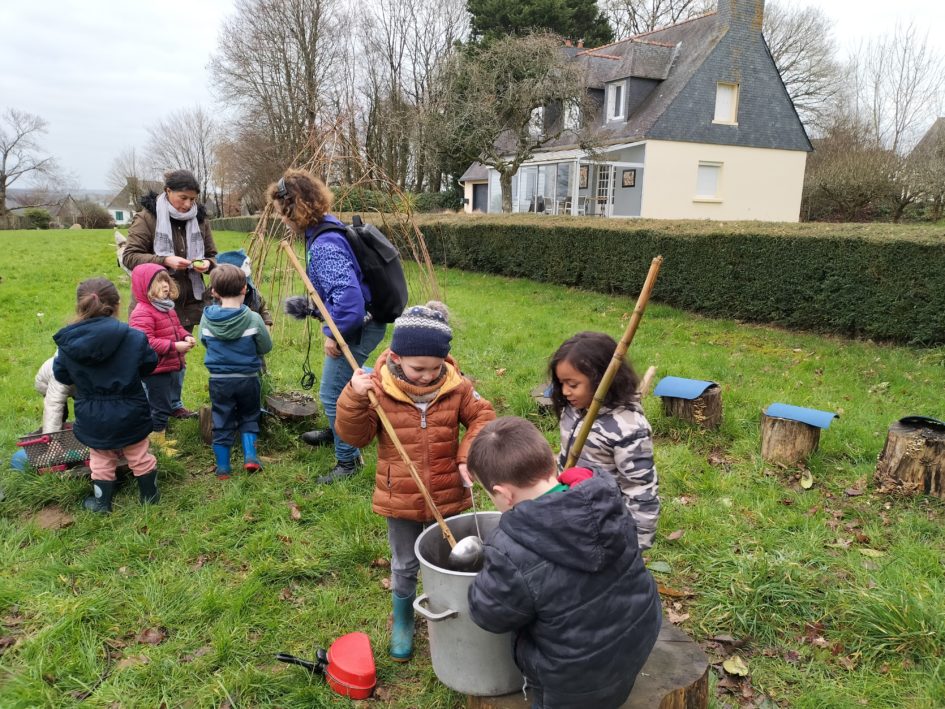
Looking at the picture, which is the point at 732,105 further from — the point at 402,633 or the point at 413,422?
the point at 402,633

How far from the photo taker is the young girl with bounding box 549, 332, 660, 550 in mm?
2461

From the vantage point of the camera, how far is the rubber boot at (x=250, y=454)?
14.7 ft

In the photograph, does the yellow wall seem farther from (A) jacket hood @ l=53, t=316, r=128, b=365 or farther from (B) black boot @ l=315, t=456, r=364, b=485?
(A) jacket hood @ l=53, t=316, r=128, b=365

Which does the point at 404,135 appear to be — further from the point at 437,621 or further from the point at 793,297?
the point at 437,621

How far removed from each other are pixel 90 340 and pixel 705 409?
→ 13.9 feet

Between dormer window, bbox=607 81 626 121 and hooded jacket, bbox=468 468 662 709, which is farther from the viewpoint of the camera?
dormer window, bbox=607 81 626 121

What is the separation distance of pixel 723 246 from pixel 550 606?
8691 mm

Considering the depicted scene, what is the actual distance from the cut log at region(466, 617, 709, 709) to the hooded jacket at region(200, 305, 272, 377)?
9.61 feet

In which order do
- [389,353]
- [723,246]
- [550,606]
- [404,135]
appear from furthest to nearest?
1. [404,135]
2. [723,246]
3. [389,353]
4. [550,606]

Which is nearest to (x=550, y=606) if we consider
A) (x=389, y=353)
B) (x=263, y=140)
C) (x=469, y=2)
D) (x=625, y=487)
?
(x=625, y=487)

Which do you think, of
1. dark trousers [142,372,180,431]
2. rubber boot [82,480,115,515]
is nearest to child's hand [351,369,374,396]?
rubber boot [82,480,115,515]

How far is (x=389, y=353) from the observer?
266 cm

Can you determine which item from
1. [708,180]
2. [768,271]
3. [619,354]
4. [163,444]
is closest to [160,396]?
[163,444]

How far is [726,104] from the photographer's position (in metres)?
21.6
